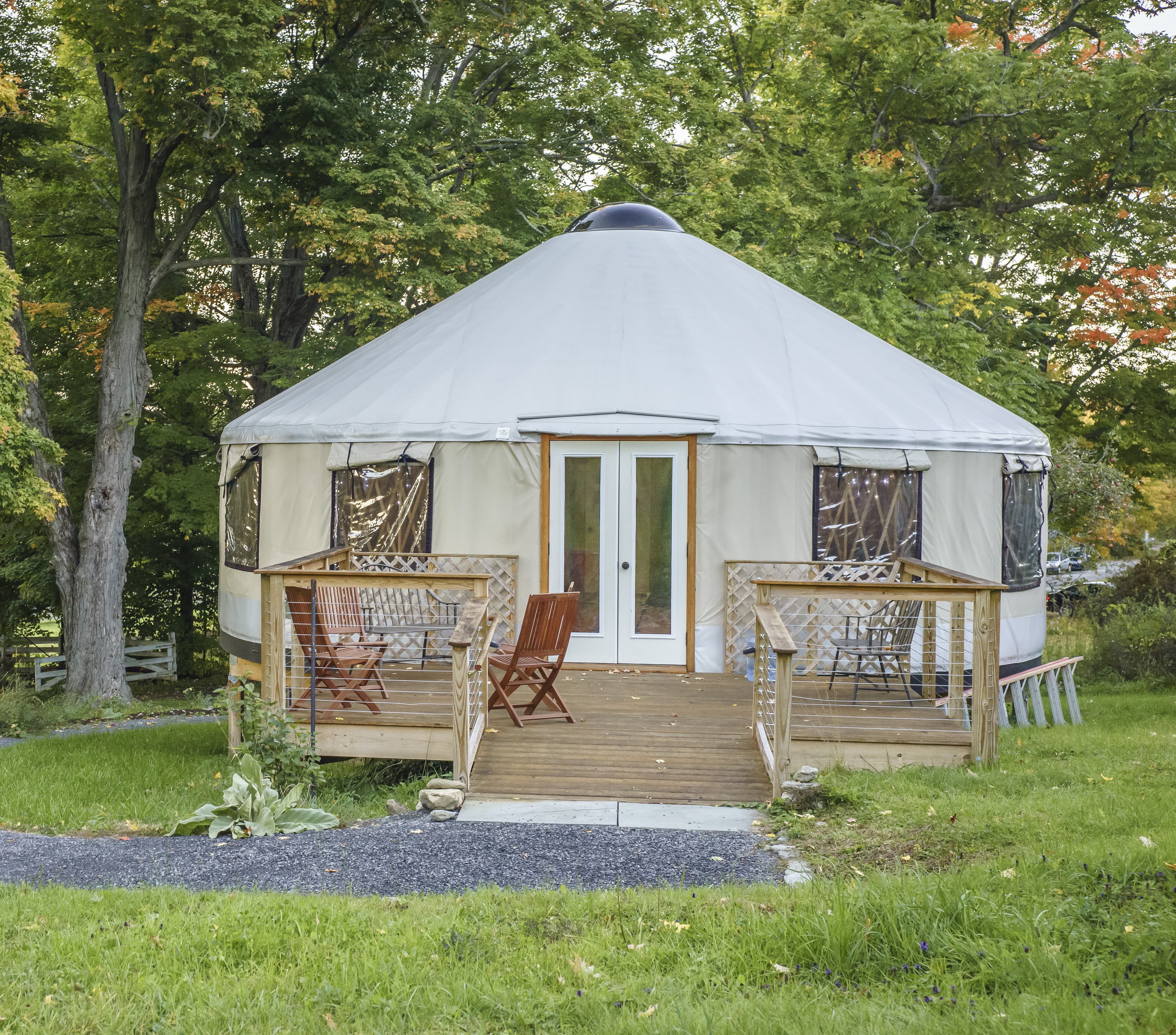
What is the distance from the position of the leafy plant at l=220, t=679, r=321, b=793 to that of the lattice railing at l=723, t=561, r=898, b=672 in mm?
3709

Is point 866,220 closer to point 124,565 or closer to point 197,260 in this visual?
point 197,260

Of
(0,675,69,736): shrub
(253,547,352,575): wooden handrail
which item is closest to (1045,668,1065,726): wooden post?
(253,547,352,575): wooden handrail

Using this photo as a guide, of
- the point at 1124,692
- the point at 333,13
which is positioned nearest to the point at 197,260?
the point at 333,13

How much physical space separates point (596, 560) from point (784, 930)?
5250mm

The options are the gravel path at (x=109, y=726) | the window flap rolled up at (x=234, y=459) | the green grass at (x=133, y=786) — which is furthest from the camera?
the gravel path at (x=109, y=726)

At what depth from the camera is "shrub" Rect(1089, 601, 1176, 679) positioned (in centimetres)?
1129

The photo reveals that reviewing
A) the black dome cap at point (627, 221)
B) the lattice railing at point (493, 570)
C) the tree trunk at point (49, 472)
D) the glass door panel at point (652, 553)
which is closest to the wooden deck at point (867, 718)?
the glass door panel at point (652, 553)

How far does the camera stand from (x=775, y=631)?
545 centimetres

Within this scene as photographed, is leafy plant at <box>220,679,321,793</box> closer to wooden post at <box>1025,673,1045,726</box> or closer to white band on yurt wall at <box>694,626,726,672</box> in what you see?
white band on yurt wall at <box>694,626,726,672</box>

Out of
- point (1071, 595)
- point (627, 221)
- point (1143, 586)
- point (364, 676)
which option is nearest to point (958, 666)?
point (364, 676)

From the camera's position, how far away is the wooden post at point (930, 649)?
6285 millimetres

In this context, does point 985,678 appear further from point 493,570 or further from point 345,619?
point 345,619

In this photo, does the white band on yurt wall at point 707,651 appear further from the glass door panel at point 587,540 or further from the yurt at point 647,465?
the glass door panel at point 587,540

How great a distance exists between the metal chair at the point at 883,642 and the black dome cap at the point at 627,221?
186 inches
